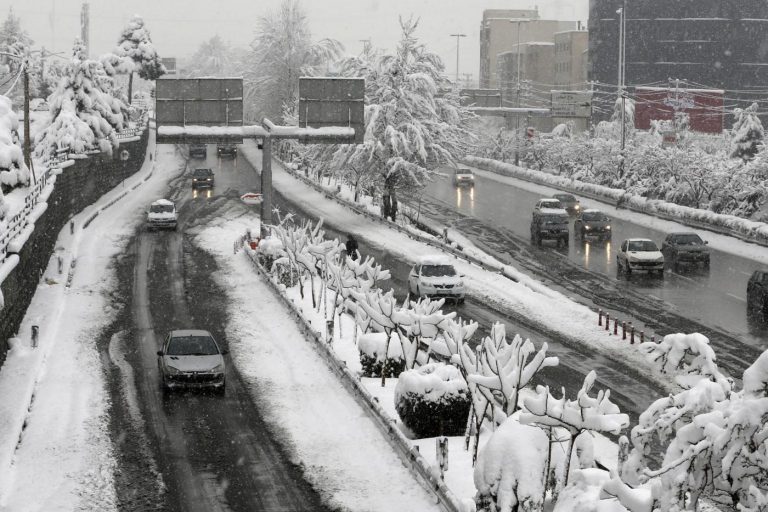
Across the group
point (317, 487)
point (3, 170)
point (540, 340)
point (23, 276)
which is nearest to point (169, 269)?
point (3, 170)

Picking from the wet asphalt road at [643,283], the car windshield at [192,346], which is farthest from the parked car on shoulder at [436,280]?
the car windshield at [192,346]

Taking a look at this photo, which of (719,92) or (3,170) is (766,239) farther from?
(719,92)

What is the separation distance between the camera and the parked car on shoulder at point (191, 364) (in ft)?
83.3

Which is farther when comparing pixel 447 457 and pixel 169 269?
pixel 169 269

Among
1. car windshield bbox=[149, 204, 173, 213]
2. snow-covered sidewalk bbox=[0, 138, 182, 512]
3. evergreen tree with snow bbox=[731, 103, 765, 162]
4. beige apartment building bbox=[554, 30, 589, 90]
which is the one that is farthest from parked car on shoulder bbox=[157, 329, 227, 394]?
beige apartment building bbox=[554, 30, 589, 90]

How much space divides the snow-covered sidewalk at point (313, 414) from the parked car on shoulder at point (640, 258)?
15168mm

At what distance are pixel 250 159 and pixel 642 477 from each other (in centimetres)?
9102

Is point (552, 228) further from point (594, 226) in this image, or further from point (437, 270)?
point (437, 270)

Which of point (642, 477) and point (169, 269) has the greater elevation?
point (642, 477)

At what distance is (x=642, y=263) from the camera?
144 feet

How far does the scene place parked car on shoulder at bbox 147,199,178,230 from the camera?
182 ft

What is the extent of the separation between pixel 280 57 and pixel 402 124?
56.0 meters

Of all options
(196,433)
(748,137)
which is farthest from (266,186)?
(748,137)

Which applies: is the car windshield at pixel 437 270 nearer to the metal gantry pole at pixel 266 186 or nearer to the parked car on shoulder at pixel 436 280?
the parked car on shoulder at pixel 436 280
